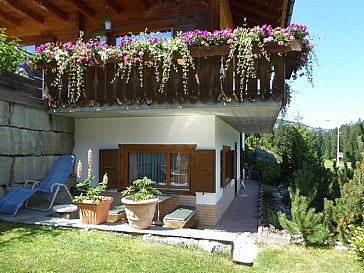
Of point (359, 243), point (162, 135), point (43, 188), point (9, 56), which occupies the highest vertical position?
point (9, 56)

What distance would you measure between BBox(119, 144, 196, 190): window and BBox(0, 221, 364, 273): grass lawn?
2.89 metres

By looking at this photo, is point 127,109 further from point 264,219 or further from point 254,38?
point 264,219

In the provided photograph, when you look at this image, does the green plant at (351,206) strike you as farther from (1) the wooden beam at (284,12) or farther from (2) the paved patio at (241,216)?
(1) the wooden beam at (284,12)

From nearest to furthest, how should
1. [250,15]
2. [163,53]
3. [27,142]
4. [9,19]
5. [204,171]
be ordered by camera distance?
1. [163,53]
2. [27,142]
3. [204,171]
4. [9,19]
5. [250,15]

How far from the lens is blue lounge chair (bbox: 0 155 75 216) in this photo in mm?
6027

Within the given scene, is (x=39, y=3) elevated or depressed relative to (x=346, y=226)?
elevated

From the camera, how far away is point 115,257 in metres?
4.36

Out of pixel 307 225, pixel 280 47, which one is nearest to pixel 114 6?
pixel 280 47

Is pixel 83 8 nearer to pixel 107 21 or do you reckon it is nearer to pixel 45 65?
pixel 107 21

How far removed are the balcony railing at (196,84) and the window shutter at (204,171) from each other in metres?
1.60

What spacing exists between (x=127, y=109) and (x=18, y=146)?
101 inches

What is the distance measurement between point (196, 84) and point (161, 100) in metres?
0.86

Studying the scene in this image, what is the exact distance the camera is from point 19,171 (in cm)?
692

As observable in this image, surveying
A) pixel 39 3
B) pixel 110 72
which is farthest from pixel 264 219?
pixel 39 3
